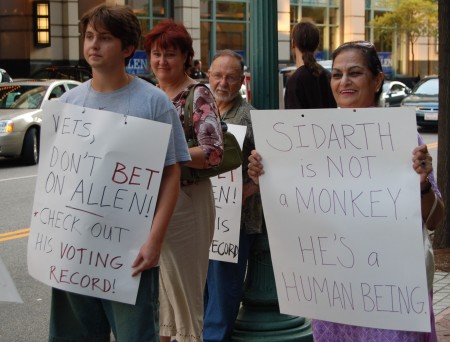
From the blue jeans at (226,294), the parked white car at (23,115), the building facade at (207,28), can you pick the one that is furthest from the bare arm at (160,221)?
the building facade at (207,28)

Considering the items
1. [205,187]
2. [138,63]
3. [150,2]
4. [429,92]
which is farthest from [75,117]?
[150,2]

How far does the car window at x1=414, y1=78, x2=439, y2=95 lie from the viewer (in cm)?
2628

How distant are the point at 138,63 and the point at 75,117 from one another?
28468mm

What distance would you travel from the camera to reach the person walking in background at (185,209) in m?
4.96

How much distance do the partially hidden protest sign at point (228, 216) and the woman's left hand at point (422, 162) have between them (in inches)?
85.3

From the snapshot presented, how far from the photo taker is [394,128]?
12.1 feet

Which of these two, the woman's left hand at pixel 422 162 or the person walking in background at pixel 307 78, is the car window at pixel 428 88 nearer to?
the person walking in background at pixel 307 78

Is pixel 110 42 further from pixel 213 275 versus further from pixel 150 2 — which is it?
pixel 150 2

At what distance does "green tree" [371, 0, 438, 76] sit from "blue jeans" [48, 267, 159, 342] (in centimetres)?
4179

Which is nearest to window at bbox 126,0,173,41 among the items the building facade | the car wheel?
the building facade

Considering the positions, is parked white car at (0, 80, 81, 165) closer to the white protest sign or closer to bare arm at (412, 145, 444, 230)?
the white protest sign

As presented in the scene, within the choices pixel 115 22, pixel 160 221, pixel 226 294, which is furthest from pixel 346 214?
pixel 226 294

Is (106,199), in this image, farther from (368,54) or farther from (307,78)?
(307,78)

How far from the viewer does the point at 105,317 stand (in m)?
4.08
